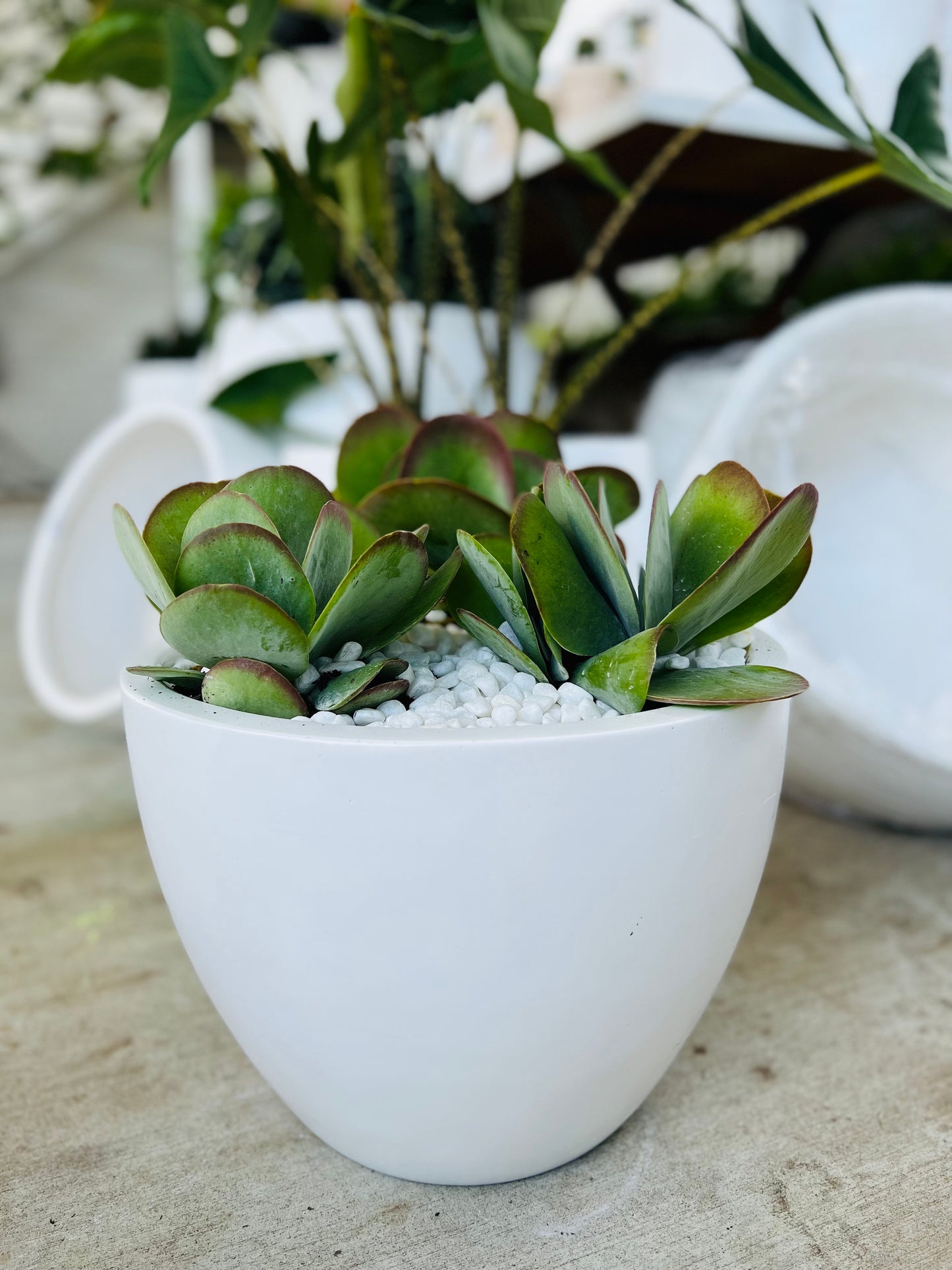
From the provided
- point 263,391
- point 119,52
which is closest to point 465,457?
point 119,52

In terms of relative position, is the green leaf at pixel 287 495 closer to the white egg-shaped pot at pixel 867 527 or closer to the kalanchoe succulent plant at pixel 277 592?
the kalanchoe succulent plant at pixel 277 592

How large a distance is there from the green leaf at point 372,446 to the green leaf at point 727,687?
257mm

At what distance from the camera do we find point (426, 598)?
50 cm

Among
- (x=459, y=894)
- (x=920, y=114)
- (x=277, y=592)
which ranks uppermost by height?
(x=920, y=114)

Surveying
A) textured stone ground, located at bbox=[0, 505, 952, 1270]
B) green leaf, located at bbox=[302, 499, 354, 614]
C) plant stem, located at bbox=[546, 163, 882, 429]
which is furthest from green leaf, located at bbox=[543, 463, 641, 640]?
plant stem, located at bbox=[546, 163, 882, 429]

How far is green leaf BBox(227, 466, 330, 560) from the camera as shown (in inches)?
20.1

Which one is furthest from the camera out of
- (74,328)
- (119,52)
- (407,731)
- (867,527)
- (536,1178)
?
(74,328)

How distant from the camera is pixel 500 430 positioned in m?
0.67

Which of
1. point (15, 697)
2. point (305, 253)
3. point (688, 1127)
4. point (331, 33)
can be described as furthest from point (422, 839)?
point (331, 33)

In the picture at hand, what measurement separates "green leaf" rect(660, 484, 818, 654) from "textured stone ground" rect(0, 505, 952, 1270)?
0.30 meters

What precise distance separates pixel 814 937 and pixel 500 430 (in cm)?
50

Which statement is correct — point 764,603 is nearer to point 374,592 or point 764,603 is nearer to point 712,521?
point 712,521

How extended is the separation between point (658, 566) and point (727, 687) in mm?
67

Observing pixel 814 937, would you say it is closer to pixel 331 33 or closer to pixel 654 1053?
pixel 654 1053
